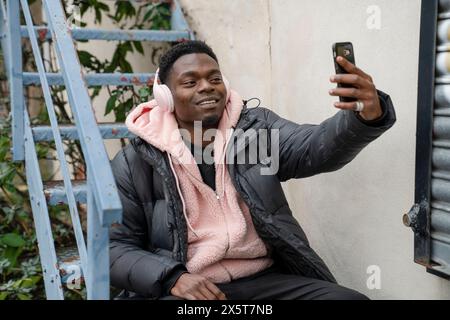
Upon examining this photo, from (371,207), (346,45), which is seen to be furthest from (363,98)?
(371,207)

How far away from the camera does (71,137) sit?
3.25 m

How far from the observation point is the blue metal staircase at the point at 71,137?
6.11ft

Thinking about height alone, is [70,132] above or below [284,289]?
above

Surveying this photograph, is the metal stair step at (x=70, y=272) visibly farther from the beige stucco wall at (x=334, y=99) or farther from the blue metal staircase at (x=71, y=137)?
the beige stucco wall at (x=334, y=99)

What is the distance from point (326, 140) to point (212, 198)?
0.53m

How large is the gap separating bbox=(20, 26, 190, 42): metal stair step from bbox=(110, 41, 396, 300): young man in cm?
127

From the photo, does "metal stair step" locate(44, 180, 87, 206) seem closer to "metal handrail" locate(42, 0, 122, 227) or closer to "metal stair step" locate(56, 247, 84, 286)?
"metal stair step" locate(56, 247, 84, 286)

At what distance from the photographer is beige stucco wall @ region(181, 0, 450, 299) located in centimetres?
253

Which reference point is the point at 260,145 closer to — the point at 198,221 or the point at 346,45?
the point at 198,221

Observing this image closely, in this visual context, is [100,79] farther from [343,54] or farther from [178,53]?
[343,54]

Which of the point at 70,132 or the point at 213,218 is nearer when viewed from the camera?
the point at 213,218

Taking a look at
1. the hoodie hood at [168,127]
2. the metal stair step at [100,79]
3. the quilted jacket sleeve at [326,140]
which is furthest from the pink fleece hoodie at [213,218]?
the metal stair step at [100,79]

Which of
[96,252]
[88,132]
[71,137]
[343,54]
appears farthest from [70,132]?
[343,54]

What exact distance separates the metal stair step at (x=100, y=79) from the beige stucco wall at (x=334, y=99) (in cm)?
65
